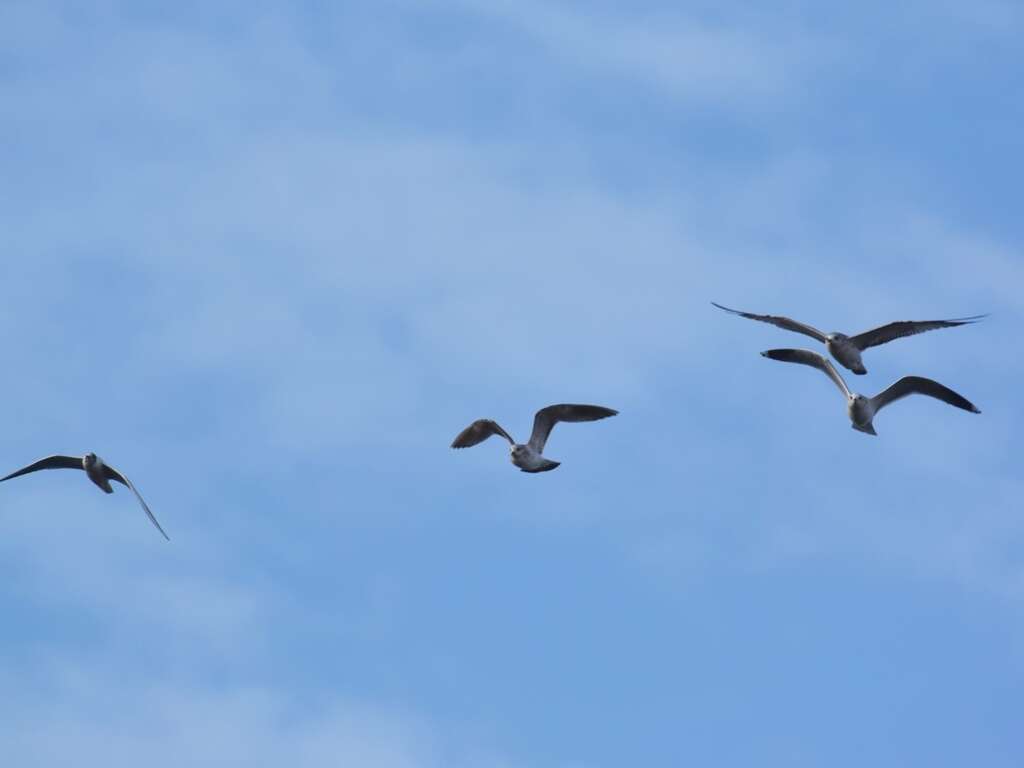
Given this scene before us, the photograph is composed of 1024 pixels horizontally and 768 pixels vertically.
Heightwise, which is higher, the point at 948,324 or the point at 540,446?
the point at 948,324

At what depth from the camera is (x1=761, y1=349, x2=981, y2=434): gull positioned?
36125mm

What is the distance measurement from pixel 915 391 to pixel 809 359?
2.40 metres

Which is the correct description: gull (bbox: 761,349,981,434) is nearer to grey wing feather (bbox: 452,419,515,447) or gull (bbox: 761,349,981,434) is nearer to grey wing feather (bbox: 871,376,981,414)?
grey wing feather (bbox: 871,376,981,414)

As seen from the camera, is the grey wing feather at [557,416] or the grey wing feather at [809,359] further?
the grey wing feather at [557,416]

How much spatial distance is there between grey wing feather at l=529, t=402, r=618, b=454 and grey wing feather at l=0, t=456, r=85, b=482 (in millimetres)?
10546

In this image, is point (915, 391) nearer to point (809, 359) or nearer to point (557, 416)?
point (809, 359)

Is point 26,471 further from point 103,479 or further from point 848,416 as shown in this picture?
point 848,416

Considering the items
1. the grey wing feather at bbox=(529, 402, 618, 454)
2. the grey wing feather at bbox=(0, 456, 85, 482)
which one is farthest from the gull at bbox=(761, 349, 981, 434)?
the grey wing feather at bbox=(0, 456, 85, 482)

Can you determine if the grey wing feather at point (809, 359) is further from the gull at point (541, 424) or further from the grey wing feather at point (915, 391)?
the gull at point (541, 424)

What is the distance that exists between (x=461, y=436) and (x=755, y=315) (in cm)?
741

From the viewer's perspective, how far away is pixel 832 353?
119 feet

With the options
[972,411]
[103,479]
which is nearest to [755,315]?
[972,411]

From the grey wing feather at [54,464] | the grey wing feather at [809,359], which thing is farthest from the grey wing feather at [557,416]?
the grey wing feather at [54,464]

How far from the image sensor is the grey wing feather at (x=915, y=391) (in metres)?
36.8
